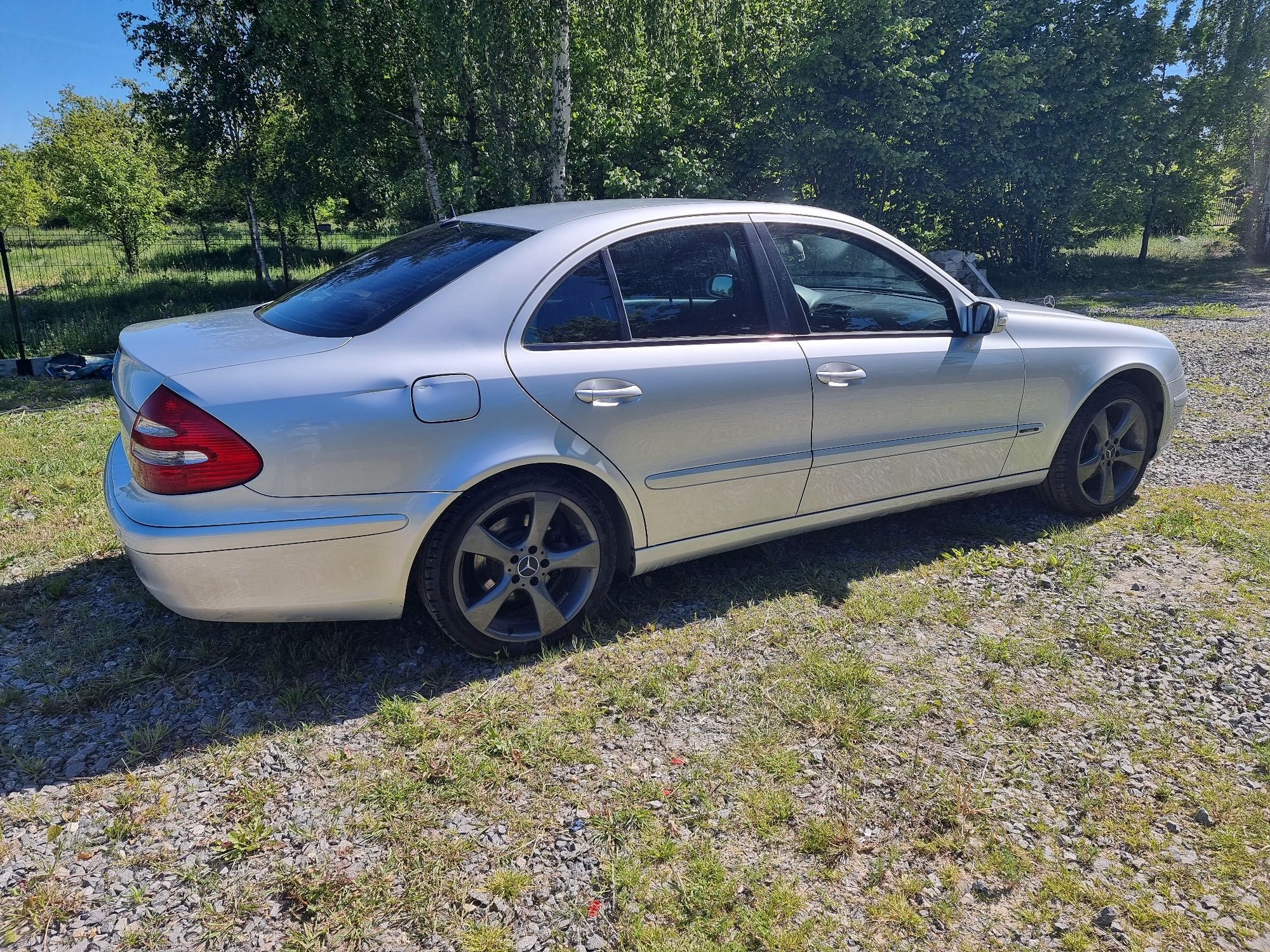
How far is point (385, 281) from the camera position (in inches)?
127

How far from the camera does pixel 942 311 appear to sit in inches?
156

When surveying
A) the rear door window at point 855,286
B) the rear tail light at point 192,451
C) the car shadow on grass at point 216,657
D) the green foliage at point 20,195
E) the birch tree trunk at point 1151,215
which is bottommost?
the car shadow on grass at point 216,657

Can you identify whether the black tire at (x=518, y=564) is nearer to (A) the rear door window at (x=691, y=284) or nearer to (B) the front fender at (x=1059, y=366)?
(A) the rear door window at (x=691, y=284)

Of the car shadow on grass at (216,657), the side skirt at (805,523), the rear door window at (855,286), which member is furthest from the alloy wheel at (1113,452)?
the rear door window at (855,286)

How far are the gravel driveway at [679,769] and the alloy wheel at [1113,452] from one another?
0.66m

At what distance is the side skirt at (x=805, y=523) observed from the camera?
133 inches

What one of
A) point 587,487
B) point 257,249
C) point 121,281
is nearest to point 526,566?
point 587,487

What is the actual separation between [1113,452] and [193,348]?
14.9 feet

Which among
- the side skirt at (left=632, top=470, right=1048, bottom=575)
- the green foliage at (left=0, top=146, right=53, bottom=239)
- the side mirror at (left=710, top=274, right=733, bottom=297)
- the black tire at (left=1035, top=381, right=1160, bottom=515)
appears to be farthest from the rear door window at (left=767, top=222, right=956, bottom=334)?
the green foliage at (left=0, top=146, right=53, bottom=239)

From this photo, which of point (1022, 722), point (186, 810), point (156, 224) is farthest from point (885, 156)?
point (156, 224)

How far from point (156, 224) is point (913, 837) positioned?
2545 cm

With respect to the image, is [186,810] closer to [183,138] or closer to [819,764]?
[819,764]

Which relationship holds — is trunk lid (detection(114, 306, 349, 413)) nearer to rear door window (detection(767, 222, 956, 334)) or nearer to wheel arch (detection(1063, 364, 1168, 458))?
rear door window (detection(767, 222, 956, 334))

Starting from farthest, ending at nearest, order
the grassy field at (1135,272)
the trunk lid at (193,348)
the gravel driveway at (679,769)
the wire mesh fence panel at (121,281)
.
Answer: the grassy field at (1135,272)
the wire mesh fence panel at (121,281)
the trunk lid at (193,348)
the gravel driveway at (679,769)
